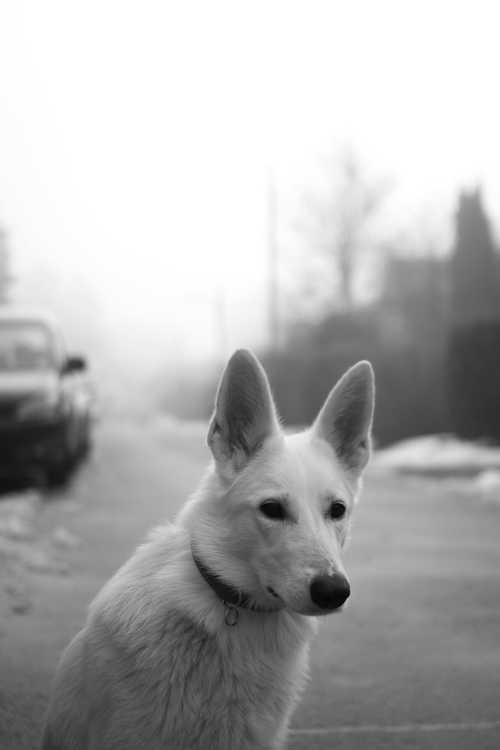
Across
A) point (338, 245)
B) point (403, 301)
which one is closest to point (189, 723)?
point (403, 301)

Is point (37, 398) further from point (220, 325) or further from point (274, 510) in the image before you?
point (220, 325)

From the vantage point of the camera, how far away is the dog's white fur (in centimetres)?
281

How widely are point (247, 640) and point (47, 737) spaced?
0.84 m

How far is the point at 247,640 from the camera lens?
298cm

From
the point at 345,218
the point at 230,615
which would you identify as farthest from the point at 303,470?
the point at 345,218

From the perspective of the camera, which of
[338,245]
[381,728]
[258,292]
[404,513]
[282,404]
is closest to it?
[381,728]

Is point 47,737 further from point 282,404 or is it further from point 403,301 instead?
point 403,301

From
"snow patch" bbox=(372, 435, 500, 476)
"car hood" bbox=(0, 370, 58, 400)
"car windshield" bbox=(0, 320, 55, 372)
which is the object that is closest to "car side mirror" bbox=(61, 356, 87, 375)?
"car windshield" bbox=(0, 320, 55, 372)

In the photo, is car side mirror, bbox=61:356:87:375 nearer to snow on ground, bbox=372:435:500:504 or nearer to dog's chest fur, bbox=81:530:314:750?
snow on ground, bbox=372:435:500:504

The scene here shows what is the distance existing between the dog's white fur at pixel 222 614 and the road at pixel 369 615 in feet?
3.16

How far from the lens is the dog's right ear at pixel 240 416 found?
3.13 m

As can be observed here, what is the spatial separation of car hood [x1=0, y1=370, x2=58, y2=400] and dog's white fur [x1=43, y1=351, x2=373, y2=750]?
8.04 meters

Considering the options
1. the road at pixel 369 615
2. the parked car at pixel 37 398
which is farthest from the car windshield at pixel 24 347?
the road at pixel 369 615

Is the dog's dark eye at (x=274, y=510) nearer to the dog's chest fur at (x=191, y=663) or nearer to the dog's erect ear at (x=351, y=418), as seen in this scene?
the dog's chest fur at (x=191, y=663)
